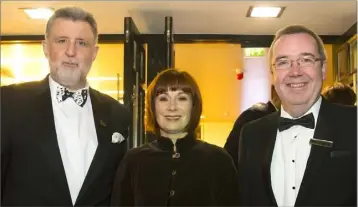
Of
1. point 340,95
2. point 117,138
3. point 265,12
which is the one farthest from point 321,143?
point 265,12

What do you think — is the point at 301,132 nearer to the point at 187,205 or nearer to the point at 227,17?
the point at 187,205

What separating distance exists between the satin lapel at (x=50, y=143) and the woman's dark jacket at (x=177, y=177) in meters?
0.25

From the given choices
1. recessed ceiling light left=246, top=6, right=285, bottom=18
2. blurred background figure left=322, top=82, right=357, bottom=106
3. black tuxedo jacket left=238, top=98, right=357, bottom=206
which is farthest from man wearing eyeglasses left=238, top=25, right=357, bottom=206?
recessed ceiling light left=246, top=6, right=285, bottom=18

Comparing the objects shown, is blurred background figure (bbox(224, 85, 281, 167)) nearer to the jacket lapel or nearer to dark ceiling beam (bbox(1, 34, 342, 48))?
the jacket lapel

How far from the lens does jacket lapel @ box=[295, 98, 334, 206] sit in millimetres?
1989

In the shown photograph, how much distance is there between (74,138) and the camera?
2209 mm

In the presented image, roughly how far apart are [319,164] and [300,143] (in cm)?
15

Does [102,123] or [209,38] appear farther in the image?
[209,38]

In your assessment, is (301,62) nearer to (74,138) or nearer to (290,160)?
(290,160)

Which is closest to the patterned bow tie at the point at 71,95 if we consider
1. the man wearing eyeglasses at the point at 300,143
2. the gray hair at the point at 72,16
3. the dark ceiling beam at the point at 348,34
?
the gray hair at the point at 72,16

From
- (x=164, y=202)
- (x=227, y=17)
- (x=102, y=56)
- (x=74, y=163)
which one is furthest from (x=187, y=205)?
(x=102, y=56)

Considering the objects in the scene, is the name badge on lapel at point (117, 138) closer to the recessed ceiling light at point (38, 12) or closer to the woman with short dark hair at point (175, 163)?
the woman with short dark hair at point (175, 163)

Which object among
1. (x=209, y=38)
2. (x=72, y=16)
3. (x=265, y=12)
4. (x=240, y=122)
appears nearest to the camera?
(x=72, y=16)

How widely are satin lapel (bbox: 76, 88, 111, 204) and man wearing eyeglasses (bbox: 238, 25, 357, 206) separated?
585 millimetres
